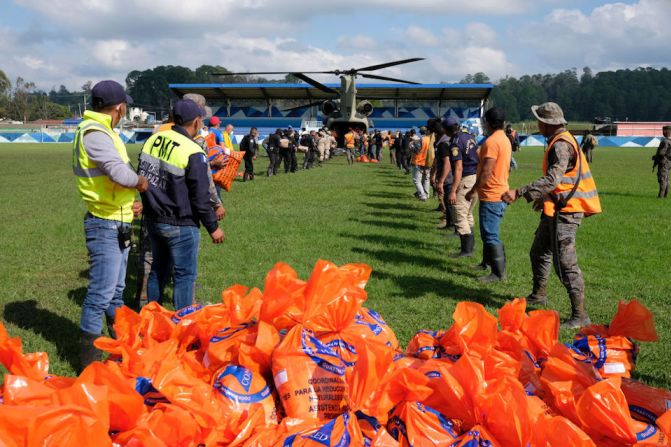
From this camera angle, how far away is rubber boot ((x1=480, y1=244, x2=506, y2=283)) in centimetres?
664

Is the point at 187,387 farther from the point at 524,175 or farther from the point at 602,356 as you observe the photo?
the point at 524,175

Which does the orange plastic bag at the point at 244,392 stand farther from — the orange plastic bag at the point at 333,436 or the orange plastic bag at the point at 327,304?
the orange plastic bag at the point at 327,304

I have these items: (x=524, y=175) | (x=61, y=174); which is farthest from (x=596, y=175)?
(x=61, y=174)

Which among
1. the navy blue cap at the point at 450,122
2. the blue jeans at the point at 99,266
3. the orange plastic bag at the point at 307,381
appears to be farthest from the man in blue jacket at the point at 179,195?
the navy blue cap at the point at 450,122

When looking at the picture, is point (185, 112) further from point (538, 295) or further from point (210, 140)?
point (210, 140)

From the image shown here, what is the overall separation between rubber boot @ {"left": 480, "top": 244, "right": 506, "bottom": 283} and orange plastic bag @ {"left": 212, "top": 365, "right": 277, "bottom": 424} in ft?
14.8

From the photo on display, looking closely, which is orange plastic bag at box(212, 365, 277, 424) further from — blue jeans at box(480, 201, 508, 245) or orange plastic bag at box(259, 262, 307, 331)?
blue jeans at box(480, 201, 508, 245)

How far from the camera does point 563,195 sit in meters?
5.04

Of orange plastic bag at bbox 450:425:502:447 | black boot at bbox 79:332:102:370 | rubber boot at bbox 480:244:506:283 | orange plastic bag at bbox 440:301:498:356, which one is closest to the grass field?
rubber boot at bbox 480:244:506:283

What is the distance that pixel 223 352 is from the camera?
9.27ft

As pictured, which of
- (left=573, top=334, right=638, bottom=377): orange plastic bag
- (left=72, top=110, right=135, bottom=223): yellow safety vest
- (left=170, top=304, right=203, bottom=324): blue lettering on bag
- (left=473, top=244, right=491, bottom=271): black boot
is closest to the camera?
(left=573, top=334, right=638, bottom=377): orange plastic bag

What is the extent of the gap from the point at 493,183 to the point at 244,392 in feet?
15.2

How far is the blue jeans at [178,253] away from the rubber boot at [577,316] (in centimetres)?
321

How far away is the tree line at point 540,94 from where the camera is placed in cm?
11201
